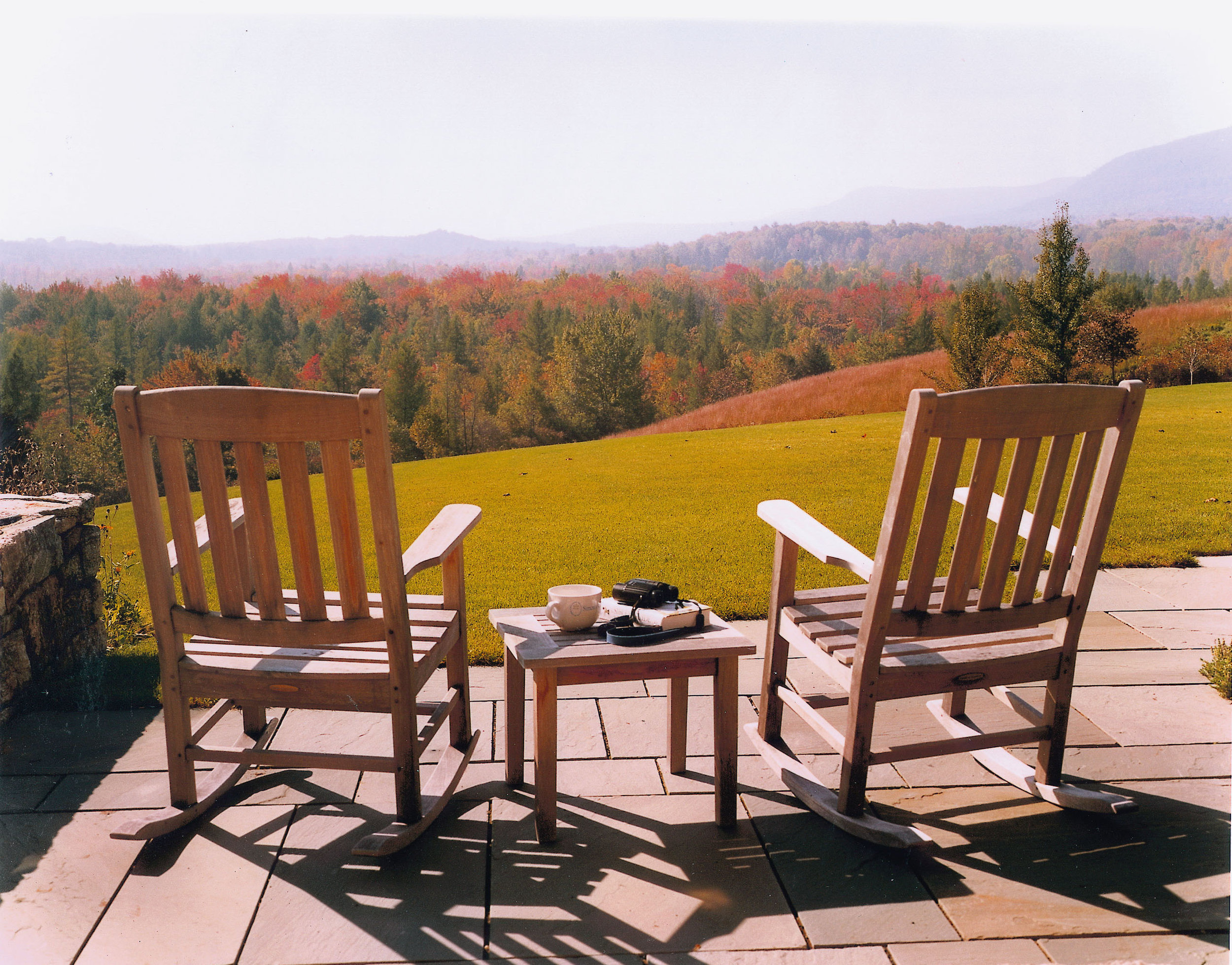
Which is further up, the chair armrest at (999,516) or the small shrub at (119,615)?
the chair armrest at (999,516)

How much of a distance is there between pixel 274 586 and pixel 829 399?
16916 mm

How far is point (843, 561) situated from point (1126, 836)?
2.96 feet

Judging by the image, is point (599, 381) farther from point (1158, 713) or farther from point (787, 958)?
point (787, 958)

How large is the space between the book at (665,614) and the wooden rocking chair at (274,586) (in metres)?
0.41

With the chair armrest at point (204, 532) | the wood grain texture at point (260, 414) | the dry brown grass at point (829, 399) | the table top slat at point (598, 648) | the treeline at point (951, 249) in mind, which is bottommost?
the dry brown grass at point (829, 399)

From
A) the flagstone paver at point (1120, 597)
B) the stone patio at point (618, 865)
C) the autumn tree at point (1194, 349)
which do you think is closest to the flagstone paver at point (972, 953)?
the stone patio at point (618, 865)

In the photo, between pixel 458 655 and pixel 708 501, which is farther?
pixel 708 501

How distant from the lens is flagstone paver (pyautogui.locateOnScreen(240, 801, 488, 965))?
5.34 ft

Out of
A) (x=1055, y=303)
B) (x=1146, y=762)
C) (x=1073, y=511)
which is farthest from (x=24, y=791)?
(x=1055, y=303)

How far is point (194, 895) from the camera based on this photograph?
180 centimetres

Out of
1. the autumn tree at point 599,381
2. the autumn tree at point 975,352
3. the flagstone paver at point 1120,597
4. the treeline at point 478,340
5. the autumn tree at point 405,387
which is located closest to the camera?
the flagstone paver at point 1120,597

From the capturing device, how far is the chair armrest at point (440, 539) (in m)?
1.96

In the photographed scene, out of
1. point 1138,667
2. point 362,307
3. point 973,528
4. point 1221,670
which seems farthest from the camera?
point 362,307

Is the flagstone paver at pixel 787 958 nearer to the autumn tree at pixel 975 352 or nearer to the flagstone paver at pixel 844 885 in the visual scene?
the flagstone paver at pixel 844 885
